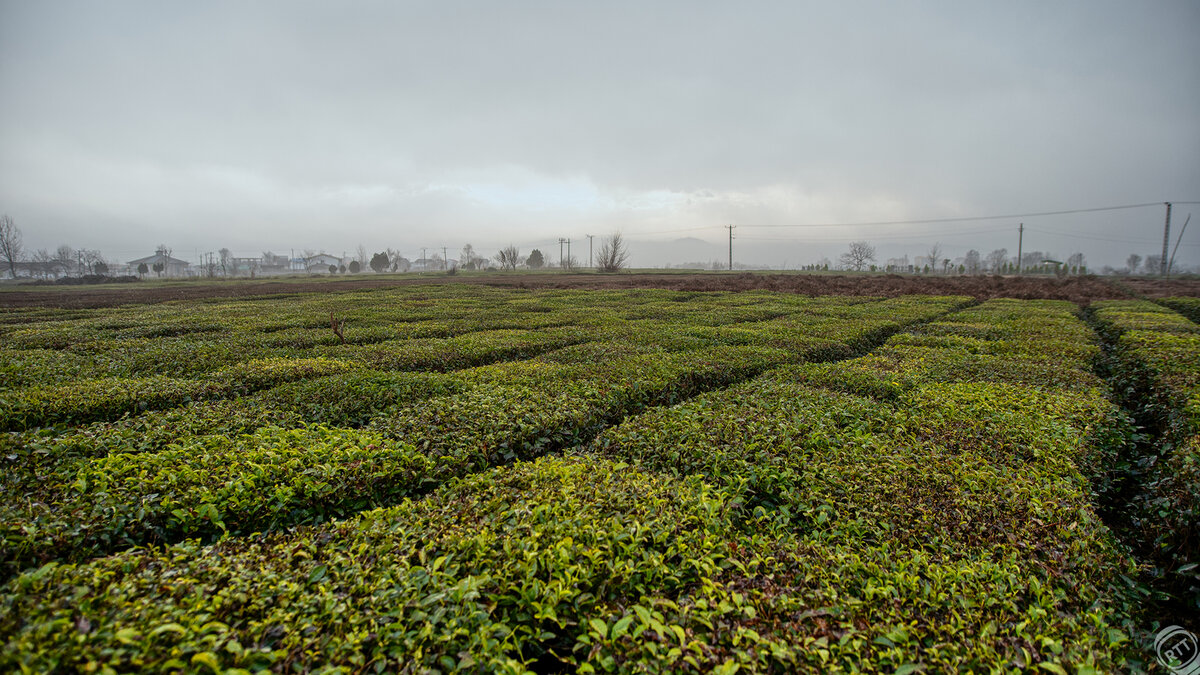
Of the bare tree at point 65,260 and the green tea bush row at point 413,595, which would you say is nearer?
the green tea bush row at point 413,595

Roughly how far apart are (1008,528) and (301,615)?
546 cm

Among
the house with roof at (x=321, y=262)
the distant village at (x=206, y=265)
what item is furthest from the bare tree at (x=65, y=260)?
the house with roof at (x=321, y=262)

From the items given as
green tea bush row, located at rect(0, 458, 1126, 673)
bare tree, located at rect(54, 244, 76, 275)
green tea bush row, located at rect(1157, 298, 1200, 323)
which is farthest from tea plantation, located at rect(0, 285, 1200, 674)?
bare tree, located at rect(54, 244, 76, 275)

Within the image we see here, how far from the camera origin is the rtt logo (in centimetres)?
329

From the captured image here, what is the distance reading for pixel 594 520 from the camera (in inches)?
165

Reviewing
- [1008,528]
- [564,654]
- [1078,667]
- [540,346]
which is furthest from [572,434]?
[540,346]

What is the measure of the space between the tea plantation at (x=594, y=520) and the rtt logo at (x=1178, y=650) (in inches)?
3.6

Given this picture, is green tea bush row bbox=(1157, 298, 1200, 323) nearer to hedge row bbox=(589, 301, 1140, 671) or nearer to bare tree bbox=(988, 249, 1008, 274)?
hedge row bbox=(589, 301, 1140, 671)

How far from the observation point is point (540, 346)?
13.4 meters

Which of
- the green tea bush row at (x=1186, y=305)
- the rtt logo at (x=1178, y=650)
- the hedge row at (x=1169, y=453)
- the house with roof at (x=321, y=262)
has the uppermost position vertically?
the house with roof at (x=321, y=262)

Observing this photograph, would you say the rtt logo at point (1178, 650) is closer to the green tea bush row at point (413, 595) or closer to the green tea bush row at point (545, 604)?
the green tea bush row at point (545, 604)

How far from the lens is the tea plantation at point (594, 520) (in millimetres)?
2934

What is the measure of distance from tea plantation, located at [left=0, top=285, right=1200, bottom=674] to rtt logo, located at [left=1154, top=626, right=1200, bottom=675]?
9 cm

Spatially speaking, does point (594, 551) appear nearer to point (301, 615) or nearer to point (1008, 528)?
point (301, 615)
